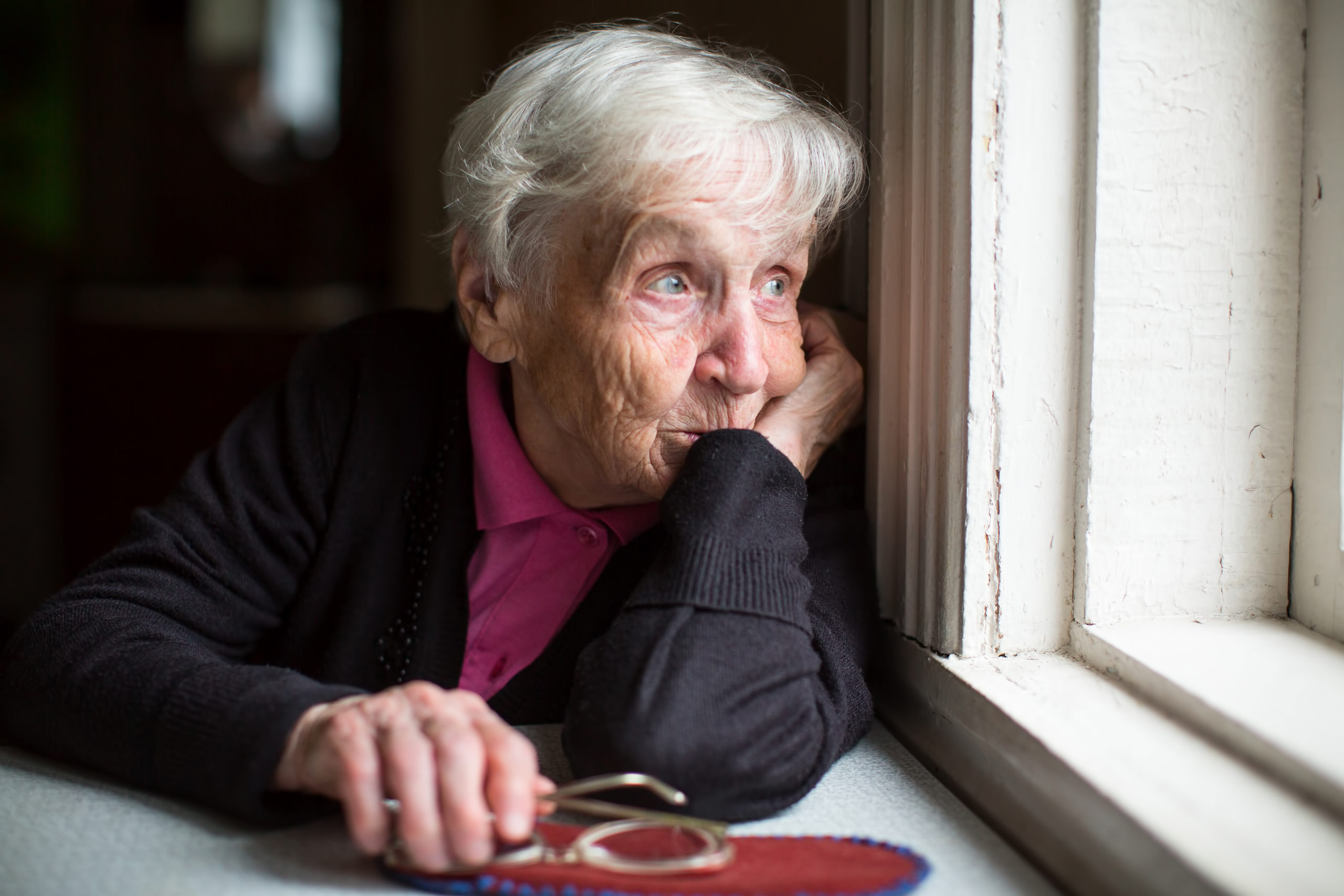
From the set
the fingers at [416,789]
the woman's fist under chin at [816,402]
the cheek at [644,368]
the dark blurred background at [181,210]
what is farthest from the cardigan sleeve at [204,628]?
the dark blurred background at [181,210]

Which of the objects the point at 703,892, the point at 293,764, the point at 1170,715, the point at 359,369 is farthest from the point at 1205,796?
the point at 359,369

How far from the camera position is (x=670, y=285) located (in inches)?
40.7

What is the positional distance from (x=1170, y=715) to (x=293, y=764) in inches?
26.1

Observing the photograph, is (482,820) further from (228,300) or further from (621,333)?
(228,300)

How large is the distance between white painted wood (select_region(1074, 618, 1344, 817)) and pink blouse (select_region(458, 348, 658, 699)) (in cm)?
52

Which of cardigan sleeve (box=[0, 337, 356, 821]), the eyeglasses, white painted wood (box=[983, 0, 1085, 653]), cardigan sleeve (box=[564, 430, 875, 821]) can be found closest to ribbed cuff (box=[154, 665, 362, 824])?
cardigan sleeve (box=[0, 337, 356, 821])

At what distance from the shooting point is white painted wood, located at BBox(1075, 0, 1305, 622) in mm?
884

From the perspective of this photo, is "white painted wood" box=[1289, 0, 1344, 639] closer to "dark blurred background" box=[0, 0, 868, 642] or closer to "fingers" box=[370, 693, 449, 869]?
"fingers" box=[370, 693, 449, 869]

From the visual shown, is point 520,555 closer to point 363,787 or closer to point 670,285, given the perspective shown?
point 670,285

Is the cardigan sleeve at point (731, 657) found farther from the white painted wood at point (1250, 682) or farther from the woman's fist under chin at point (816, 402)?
the white painted wood at point (1250, 682)

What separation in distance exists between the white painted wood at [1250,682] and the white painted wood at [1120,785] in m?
0.01

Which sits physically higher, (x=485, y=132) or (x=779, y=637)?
(x=485, y=132)

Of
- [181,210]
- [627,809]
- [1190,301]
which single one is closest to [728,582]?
[627,809]

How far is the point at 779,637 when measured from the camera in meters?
0.87
